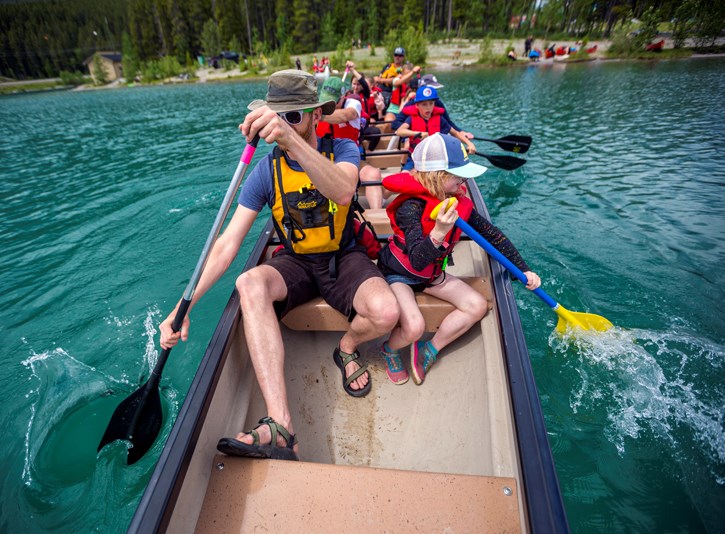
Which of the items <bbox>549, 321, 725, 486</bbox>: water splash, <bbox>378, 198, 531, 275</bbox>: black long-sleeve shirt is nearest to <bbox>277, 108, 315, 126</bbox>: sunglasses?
<bbox>378, 198, 531, 275</bbox>: black long-sleeve shirt

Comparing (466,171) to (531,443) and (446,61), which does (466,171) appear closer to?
(531,443)

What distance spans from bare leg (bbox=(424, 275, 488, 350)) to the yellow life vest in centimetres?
86

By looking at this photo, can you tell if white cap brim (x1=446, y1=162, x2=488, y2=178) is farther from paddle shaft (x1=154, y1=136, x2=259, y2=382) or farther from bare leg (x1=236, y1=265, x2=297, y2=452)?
bare leg (x1=236, y1=265, x2=297, y2=452)

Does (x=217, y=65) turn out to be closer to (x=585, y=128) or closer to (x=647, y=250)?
(x=585, y=128)

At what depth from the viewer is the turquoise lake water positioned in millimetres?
2502

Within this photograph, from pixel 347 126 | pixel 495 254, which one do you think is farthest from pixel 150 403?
pixel 347 126

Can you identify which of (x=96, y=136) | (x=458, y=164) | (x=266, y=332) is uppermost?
(x=458, y=164)

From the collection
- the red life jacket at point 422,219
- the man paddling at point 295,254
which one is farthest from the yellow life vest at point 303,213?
the red life jacket at point 422,219

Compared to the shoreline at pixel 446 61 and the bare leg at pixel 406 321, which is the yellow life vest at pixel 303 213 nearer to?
the bare leg at pixel 406 321

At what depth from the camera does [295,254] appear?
2682 mm

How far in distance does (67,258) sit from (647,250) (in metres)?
8.82

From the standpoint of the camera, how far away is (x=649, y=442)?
267 cm

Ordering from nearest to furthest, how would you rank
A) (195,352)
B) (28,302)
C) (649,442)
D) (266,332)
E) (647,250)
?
(266,332)
(649,442)
(195,352)
(28,302)
(647,250)

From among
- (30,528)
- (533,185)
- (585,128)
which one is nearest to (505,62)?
(585,128)
